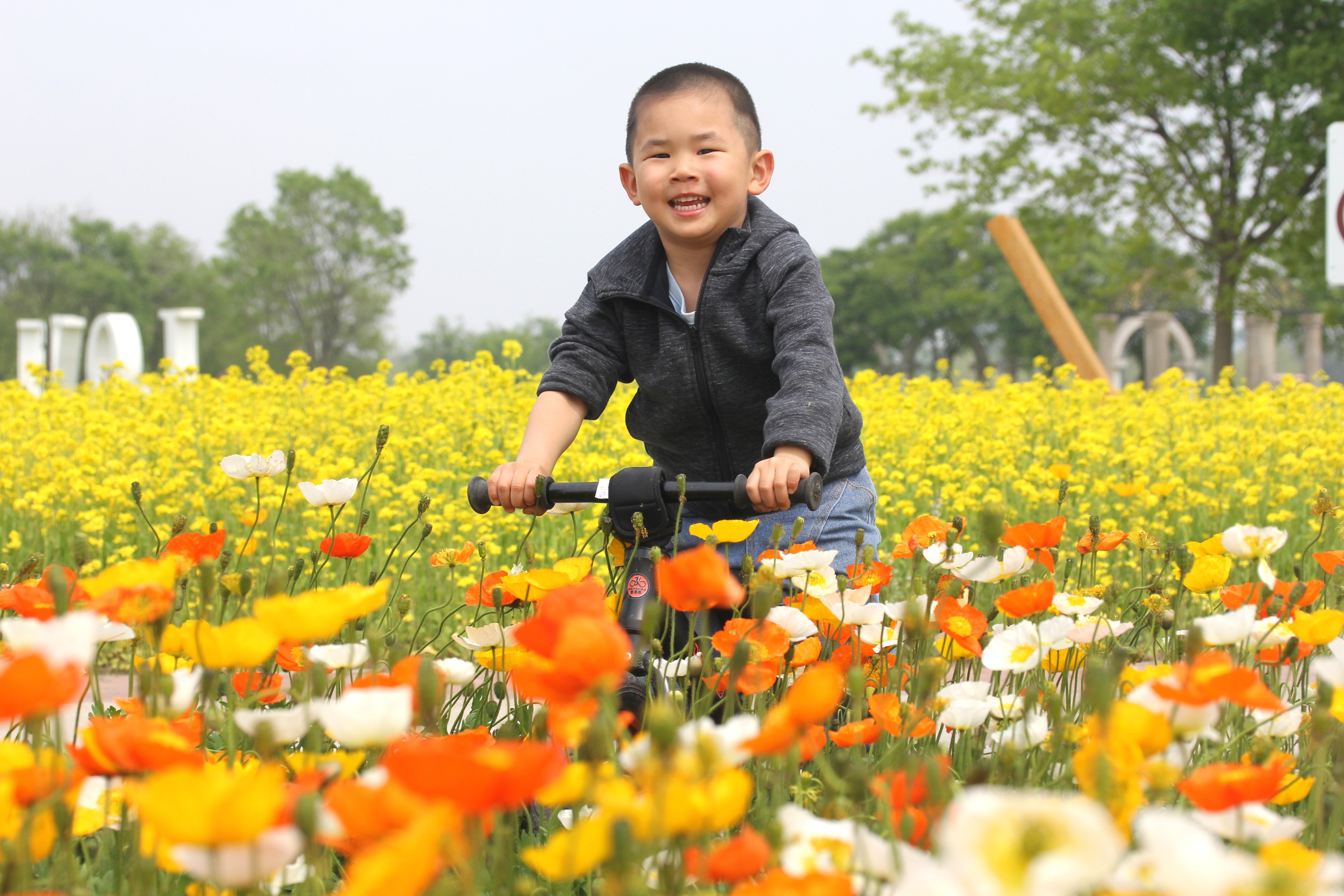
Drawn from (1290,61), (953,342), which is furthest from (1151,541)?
(953,342)

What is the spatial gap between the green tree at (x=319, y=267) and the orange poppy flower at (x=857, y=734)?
180ft

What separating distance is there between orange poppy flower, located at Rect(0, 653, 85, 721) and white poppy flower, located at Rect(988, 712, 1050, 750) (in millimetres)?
887

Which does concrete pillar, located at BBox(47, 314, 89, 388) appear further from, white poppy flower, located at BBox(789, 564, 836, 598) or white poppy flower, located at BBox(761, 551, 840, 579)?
white poppy flower, located at BBox(761, 551, 840, 579)

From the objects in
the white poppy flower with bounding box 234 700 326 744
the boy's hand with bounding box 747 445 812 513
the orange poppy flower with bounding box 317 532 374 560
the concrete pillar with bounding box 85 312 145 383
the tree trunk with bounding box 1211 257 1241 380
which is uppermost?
the tree trunk with bounding box 1211 257 1241 380

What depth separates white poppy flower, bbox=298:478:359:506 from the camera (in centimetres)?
170

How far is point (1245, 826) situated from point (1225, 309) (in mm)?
21987

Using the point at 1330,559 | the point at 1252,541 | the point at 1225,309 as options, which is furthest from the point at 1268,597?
the point at 1225,309

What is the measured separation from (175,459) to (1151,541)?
18.9ft

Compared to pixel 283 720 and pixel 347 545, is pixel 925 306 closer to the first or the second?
pixel 347 545

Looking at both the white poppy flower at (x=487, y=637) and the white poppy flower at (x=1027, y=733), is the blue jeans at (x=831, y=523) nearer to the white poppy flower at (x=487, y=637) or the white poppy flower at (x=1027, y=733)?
the white poppy flower at (x=487, y=637)

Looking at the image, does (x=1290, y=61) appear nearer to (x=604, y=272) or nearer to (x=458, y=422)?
(x=458, y=422)

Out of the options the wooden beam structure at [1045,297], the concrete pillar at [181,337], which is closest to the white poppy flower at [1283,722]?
the wooden beam structure at [1045,297]

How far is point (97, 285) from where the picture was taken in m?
51.4

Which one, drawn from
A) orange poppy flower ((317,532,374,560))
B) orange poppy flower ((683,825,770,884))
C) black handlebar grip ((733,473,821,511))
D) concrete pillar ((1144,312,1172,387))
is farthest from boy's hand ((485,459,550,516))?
concrete pillar ((1144,312,1172,387))
